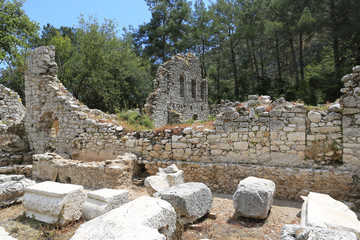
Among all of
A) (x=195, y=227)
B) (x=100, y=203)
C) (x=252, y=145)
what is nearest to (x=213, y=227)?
(x=195, y=227)

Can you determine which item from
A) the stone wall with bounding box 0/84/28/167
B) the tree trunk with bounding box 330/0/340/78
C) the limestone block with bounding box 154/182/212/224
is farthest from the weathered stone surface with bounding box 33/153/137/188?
the tree trunk with bounding box 330/0/340/78

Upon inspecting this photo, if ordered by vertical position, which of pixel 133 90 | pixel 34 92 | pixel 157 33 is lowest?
pixel 34 92

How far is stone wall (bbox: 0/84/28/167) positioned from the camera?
34.5 feet

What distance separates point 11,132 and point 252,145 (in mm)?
12167

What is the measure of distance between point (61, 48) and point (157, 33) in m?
11.7

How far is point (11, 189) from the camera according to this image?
243 inches

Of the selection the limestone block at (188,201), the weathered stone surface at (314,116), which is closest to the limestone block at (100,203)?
the limestone block at (188,201)

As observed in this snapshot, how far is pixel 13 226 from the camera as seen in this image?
500 centimetres

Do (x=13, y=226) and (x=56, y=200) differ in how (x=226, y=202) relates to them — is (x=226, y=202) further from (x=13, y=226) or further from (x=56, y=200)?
(x=13, y=226)

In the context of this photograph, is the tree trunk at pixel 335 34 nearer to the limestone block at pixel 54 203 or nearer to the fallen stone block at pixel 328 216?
the fallen stone block at pixel 328 216

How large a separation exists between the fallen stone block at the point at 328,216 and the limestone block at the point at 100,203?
3748 mm

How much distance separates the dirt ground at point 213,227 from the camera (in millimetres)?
4422

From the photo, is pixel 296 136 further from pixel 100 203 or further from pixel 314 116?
pixel 100 203

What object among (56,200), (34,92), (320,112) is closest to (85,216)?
(56,200)
